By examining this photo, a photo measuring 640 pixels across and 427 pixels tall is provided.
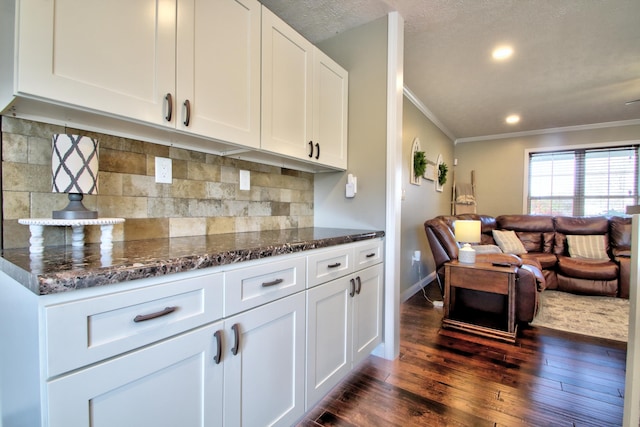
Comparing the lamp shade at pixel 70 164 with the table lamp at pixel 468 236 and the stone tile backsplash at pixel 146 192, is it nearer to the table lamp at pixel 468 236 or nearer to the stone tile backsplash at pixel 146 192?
the stone tile backsplash at pixel 146 192

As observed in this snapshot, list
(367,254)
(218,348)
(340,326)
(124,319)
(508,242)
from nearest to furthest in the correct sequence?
(124,319) < (218,348) < (340,326) < (367,254) < (508,242)

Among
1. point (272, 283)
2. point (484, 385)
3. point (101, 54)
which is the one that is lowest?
point (484, 385)

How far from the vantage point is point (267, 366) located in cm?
114

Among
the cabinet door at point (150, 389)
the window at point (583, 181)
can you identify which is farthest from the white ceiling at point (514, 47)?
the cabinet door at point (150, 389)

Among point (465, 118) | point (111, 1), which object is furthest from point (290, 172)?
point (465, 118)

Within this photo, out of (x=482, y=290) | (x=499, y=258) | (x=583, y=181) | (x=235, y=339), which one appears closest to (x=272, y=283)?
(x=235, y=339)

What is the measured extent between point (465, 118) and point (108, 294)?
477cm

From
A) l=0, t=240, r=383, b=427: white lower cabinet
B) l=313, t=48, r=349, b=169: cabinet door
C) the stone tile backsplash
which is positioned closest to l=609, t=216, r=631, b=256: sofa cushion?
l=313, t=48, r=349, b=169: cabinet door

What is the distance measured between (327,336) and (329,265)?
371 millimetres

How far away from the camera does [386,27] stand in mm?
1985

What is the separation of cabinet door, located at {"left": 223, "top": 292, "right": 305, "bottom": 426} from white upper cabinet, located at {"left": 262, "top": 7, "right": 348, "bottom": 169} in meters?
0.87

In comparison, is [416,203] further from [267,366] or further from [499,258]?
[267,366]

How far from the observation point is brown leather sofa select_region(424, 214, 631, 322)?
8.50 feet

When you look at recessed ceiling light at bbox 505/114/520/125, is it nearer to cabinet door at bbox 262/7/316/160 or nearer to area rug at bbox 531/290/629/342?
area rug at bbox 531/290/629/342
